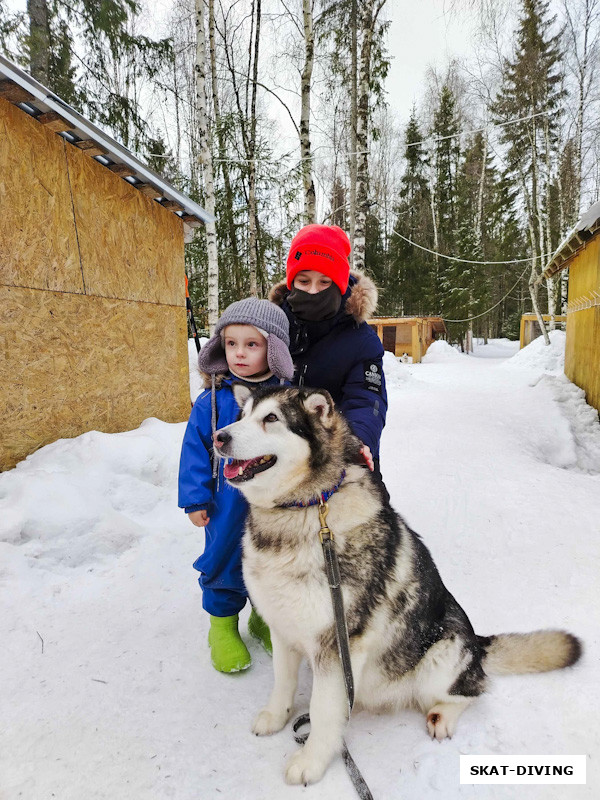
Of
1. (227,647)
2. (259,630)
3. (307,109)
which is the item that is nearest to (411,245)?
(307,109)

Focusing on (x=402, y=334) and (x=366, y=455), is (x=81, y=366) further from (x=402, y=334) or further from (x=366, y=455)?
(x=402, y=334)

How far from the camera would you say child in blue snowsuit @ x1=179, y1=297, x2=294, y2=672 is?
213 centimetres

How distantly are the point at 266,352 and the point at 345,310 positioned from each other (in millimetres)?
577

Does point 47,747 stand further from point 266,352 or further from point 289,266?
point 289,266

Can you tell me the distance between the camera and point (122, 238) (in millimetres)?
5449

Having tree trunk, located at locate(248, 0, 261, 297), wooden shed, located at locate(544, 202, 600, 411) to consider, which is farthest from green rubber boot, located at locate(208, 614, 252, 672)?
tree trunk, located at locate(248, 0, 261, 297)

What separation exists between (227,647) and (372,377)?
5.15ft

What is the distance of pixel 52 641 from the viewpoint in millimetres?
2365

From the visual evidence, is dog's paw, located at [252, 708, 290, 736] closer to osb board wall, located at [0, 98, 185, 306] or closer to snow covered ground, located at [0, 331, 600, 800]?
snow covered ground, located at [0, 331, 600, 800]

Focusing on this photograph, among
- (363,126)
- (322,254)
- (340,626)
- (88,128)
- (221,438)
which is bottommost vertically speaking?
(340,626)

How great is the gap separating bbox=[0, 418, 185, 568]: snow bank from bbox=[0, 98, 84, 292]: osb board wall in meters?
1.71

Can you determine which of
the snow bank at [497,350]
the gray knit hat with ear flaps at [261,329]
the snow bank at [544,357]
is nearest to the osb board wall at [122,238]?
the gray knit hat with ear flaps at [261,329]

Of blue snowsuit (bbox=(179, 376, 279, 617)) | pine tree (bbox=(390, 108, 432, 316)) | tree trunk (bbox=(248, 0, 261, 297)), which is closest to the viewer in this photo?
blue snowsuit (bbox=(179, 376, 279, 617))

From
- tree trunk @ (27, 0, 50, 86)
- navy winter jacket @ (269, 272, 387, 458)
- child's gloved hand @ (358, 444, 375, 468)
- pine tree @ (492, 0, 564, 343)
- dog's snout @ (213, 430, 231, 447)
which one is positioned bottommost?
child's gloved hand @ (358, 444, 375, 468)
